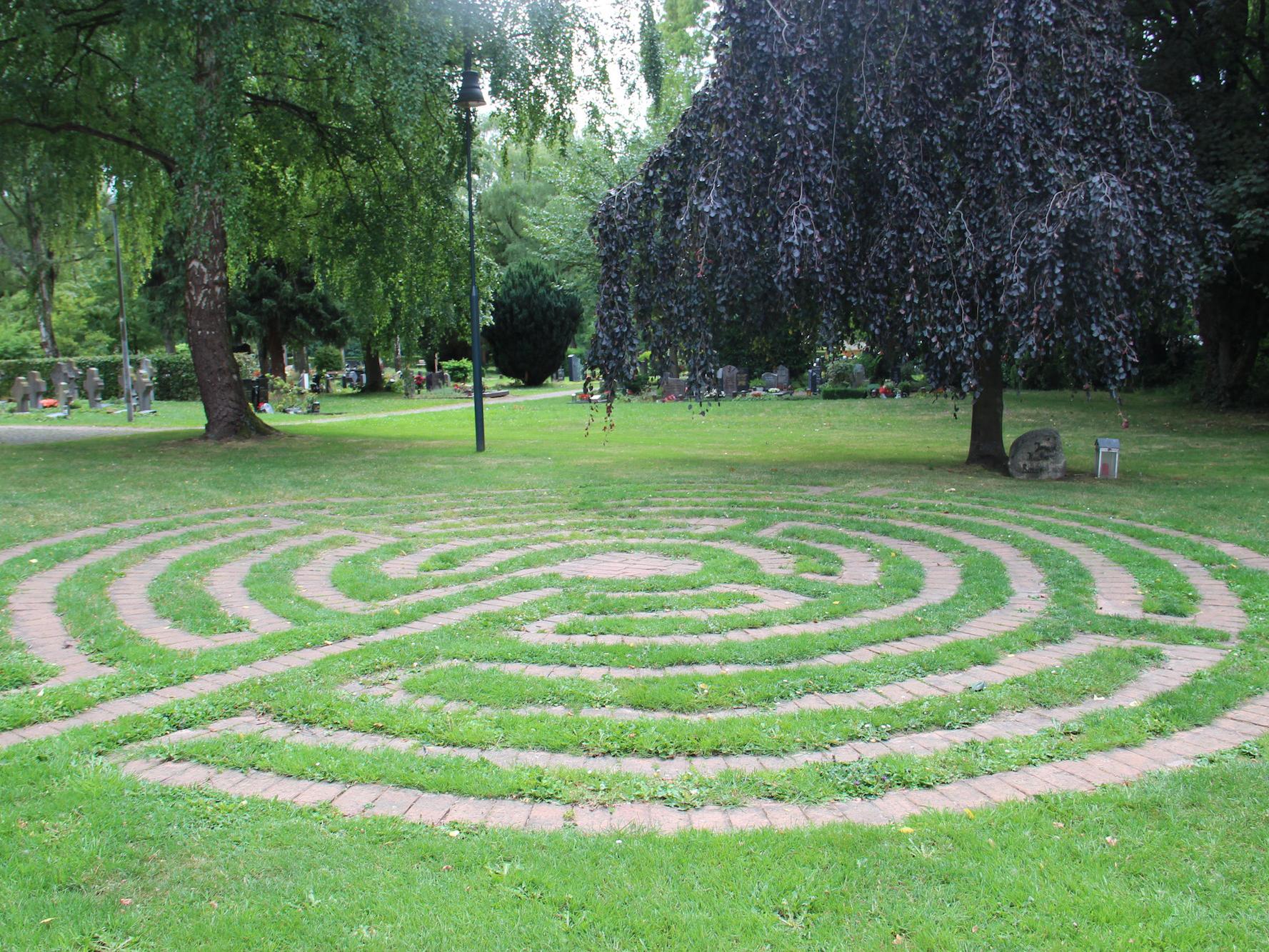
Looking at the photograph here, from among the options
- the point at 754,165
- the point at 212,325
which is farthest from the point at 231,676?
the point at 212,325

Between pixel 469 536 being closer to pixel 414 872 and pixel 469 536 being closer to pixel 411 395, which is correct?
pixel 414 872

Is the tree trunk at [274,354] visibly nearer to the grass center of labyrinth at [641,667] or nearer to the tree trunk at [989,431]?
the tree trunk at [989,431]

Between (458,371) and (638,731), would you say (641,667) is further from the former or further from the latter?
(458,371)

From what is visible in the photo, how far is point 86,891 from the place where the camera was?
244 cm

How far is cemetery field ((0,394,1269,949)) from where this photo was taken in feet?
7.83

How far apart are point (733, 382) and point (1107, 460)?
57.1 feet

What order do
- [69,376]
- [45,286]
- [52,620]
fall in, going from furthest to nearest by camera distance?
1. [45,286]
2. [69,376]
3. [52,620]

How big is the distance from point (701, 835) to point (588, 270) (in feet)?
95.8

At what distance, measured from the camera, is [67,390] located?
22.6m

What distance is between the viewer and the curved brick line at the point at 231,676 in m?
3.60

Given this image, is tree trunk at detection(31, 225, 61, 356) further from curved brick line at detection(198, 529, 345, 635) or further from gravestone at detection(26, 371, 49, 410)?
curved brick line at detection(198, 529, 345, 635)

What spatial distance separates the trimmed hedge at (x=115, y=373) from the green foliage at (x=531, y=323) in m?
10.5

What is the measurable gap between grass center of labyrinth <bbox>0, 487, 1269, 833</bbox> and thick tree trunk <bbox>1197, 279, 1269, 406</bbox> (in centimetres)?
1336

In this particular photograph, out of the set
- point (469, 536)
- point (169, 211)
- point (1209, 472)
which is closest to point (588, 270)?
point (169, 211)
